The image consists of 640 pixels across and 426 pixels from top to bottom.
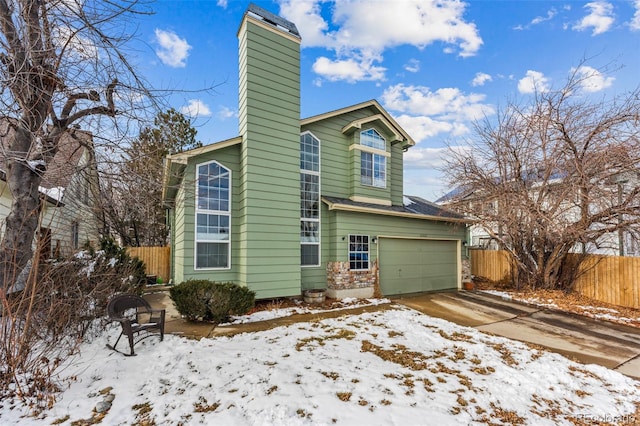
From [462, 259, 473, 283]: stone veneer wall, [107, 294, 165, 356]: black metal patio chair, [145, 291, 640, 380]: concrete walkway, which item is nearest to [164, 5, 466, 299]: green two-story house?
[145, 291, 640, 380]: concrete walkway

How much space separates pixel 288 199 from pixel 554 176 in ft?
28.6

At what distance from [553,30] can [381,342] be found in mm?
10608

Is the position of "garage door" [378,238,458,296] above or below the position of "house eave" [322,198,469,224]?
below

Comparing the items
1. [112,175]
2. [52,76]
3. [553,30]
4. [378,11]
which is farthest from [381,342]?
[553,30]

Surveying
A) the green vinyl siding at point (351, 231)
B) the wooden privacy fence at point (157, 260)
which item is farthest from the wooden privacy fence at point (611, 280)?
the wooden privacy fence at point (157, 260)

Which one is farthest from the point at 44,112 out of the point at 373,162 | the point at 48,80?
the point at 373,162

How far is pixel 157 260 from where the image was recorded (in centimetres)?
1365

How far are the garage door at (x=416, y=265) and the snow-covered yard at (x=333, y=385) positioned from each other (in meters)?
4.75

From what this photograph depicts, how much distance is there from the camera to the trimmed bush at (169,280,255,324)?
6262 millimetres

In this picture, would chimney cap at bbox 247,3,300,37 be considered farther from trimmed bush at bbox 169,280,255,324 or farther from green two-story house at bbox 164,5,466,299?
trimmed bush at bbox 169,280,255,324

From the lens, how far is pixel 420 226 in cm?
1093

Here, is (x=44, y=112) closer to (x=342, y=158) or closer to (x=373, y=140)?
(x=342, y=158)

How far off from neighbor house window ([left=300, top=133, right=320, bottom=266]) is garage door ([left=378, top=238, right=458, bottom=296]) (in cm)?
235

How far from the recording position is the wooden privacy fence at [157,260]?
13439 millimetres
